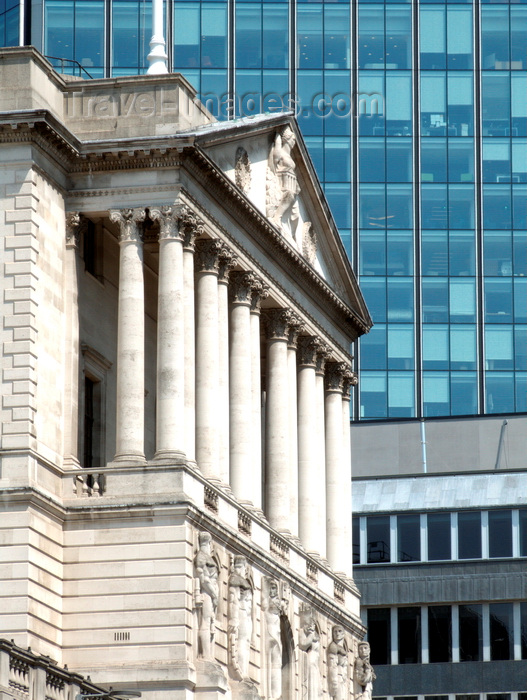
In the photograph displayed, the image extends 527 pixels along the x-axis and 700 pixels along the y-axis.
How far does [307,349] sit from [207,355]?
1315 centimetres

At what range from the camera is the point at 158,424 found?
219ft

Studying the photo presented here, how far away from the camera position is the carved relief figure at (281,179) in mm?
77000

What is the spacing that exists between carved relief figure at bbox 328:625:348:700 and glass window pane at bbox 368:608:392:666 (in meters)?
18.0

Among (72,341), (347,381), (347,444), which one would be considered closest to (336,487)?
(347,444)

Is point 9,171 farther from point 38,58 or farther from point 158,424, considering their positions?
point 158,424

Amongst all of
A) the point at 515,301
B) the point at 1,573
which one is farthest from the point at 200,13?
the point at 1,573

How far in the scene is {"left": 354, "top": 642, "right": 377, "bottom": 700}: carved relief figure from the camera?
84500mm

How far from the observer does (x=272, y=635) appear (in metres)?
72.9

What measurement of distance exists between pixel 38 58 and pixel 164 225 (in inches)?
269

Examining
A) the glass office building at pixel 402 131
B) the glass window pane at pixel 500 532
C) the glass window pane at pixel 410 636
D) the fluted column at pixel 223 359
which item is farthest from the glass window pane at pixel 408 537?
the fluted column at pixel 223 359

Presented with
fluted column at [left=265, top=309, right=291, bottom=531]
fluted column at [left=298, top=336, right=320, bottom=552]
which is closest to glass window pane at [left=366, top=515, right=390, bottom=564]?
fluted column at [left=298, top=336, right=320, bottom=552]

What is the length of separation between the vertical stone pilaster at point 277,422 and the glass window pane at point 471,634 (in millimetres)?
23818

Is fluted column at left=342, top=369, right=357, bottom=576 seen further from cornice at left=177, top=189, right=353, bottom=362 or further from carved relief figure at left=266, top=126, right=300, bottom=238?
carved relief figure at left=266, top=126, right=300, bottom=238

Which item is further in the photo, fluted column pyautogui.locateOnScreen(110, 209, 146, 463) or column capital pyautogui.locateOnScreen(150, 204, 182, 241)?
column capital pyautogui.locateOnScreen(150, 204, 182, 241)
